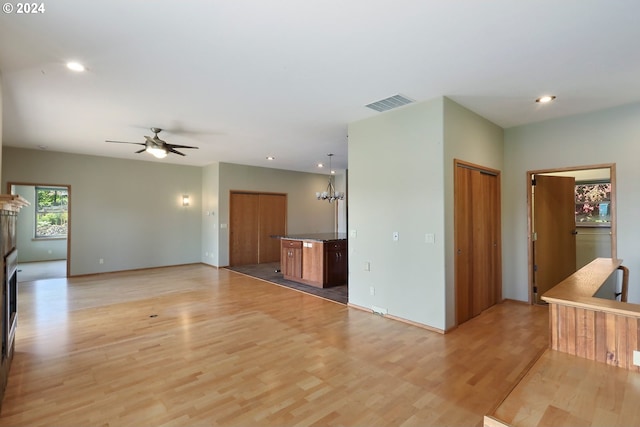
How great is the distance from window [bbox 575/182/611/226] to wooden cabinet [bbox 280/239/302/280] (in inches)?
215

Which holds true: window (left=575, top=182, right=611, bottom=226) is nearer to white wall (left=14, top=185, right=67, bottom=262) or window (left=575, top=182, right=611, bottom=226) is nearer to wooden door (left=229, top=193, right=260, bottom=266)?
wooden door (left=229, top=193, right=260, bottom=266)

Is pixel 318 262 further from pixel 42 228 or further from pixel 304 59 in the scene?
pixel 42 228

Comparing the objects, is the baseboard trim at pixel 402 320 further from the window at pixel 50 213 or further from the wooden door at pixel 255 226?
the window at pixel 50 213

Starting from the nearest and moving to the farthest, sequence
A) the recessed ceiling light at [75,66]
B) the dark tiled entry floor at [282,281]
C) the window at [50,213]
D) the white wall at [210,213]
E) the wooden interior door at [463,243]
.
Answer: the recessed ceiling light at [75,66]
the wooden interior door at [463,243]
the dark tiled entry floor at [282,281]
the white wall at [210,213]
the window at [50,213]

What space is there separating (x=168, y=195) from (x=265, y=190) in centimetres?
250

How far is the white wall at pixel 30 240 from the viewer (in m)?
9.02

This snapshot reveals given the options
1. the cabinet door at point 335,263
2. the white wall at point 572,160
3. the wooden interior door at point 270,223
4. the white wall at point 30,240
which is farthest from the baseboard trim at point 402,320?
the white wall at point 30,240

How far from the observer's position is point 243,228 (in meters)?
8.40

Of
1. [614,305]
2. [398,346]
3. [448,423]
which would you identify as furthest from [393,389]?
[614,305]

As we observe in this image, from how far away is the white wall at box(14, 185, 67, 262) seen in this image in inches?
355

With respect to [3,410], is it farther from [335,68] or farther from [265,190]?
[265,190]

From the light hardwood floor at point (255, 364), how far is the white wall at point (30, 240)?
603cm

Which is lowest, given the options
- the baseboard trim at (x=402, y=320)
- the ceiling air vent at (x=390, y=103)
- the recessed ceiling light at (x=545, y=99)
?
the baseboard trim at (x=402, y=320)

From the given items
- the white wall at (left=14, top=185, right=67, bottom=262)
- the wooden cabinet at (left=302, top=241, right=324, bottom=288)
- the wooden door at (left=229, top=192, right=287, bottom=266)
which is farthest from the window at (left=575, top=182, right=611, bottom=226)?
the white wall at (left=14, top=185, right=67, bottom=262)
